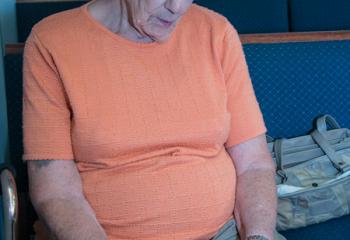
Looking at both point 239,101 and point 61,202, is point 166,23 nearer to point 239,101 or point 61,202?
point 239,101

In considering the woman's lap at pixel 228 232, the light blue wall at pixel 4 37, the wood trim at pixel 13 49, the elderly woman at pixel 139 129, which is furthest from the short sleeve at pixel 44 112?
the light blue wall at pixel 4 37

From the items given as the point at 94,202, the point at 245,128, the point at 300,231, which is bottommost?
the point at 300,231

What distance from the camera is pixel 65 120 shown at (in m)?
1.13

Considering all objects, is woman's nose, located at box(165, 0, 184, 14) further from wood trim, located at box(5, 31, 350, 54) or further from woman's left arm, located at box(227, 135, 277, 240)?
wood trim, located at box(5, 31, 350, 54)

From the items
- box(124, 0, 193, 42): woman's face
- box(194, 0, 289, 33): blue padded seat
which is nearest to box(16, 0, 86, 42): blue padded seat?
box(194, 0, 289, 33): blue padded seat

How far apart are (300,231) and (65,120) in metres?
0.82

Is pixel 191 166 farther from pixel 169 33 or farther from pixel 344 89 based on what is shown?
pixel 344 89

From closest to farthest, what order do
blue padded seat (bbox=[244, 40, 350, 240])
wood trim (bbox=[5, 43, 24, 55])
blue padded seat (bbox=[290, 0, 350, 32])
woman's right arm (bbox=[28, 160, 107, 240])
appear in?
woman's right arm (bbox=[28, 160, 107, 240]), wood trim (bbox=[5, 43, 24, 55]), blue padded seat (bbox=[244, 40, 350, 240]), blue padded seat (bbox=[290, 0, 350, 32])

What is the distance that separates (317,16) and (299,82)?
0.41 m

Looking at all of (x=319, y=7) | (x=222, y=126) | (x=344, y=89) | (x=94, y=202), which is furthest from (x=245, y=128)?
(x=319, y=7)

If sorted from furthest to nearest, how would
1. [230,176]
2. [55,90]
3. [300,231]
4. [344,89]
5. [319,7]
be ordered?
1. [319,7]
2. [344,89]
3. [300,231]
4. [230,176]
5. [55,90]

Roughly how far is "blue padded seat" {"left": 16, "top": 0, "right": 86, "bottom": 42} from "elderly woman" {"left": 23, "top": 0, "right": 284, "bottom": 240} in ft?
2.39

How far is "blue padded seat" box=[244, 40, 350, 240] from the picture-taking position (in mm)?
1742

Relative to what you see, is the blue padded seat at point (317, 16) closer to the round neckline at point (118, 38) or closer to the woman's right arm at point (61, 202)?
the round neckline at point (118, 38)
